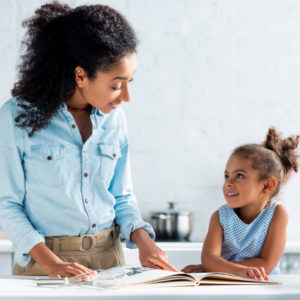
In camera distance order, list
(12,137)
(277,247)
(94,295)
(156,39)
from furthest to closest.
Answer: (156,39)
(277,247)
(12,137)
(94,295)

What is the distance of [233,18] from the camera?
331 centimetres

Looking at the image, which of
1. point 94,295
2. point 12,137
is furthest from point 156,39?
point 94,295

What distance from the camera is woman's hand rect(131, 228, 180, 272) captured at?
4.63 ft

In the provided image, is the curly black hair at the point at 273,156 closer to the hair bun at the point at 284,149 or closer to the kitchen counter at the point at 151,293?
the hair bun at the point at 284,149

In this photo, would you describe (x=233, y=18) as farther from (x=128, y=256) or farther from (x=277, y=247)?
(x=277, y=247)

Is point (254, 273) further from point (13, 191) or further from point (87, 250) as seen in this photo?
point (13, 191)

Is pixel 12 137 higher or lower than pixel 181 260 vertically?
higher

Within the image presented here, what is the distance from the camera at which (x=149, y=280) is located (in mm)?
1204

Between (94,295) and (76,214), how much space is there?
457 millimetres

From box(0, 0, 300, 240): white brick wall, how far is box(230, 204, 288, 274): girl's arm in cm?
137

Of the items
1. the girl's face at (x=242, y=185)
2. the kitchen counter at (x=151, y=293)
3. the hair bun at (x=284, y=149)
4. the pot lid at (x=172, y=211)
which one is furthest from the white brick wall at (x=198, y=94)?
the kitchen counter at (x=151, y=293)

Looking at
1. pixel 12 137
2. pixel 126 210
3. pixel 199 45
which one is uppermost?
pixel 199 45

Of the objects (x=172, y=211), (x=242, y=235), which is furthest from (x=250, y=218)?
(x=172, y=211)

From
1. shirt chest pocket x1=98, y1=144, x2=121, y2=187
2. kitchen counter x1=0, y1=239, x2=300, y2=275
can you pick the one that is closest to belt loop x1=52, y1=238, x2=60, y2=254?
shirt chest pocket x1=98, y1=144, x2=121, y2=187
